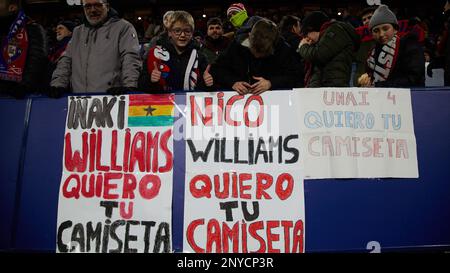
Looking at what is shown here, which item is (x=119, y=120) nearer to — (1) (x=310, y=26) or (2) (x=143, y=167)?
(2) (x=143, y=167)

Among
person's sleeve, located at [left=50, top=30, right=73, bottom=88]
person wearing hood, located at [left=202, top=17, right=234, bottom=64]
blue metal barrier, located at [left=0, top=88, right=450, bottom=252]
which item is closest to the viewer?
blue metal barrier, located at [left=0, top=88, right=450, bottom=252]

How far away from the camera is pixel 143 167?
343 cm

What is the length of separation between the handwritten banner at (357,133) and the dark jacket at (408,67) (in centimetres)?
13

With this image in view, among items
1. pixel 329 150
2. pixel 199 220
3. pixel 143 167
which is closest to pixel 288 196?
pixel 329 150

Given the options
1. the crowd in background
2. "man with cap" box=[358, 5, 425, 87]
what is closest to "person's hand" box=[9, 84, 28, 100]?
the crowd in background

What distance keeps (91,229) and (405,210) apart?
241 centimetres

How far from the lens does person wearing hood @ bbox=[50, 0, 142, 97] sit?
3793 millimetres

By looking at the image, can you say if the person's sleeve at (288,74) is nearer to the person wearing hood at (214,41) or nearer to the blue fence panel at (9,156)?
the person wearing hood at (214,41)

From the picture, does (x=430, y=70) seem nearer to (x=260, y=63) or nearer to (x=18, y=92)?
(x=260, y=63)

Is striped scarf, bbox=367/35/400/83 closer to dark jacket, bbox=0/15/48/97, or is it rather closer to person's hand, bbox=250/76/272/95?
person's hand, bbox=250/76/272/95

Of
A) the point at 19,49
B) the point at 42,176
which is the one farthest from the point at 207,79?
the point at 19,49

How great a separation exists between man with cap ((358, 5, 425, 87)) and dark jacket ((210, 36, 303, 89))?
0.58 metres

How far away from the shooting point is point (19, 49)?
4.14m

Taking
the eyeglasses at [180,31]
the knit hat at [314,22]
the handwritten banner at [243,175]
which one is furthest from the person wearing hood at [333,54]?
the eyeglasses at [180,31]
